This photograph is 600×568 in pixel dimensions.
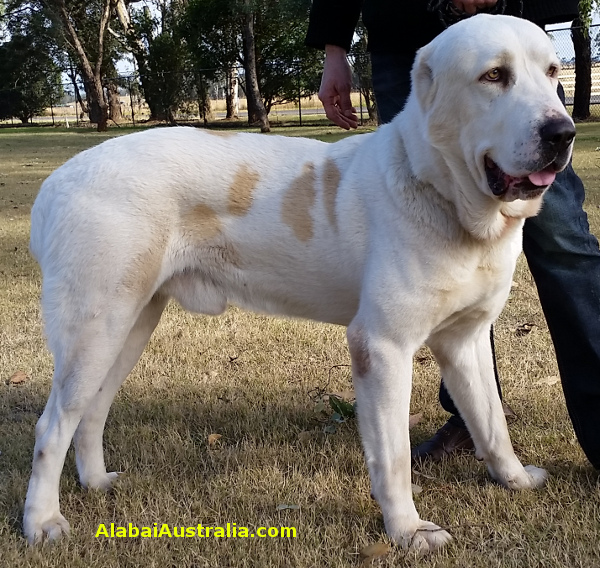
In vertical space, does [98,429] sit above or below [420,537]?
above

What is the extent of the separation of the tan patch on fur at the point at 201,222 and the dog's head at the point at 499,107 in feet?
2.81

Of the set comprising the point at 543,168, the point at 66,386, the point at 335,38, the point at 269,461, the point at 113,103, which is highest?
the point at 335,38

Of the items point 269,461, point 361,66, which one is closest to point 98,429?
point 269,461

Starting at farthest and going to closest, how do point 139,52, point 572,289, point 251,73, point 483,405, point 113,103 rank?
point 113,103, point 139,52, point 251,73, point 483,405, point 572,289

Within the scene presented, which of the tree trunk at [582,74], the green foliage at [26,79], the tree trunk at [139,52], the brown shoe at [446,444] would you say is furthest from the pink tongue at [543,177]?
the green foliage at [26,79]

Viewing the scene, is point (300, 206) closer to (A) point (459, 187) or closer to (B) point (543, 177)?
(A) point (459, 187)

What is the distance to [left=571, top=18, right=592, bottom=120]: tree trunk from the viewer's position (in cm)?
1955

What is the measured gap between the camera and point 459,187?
7.87 ft

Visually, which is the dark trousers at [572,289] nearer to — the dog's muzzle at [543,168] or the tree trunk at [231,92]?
the dog's muzzle at [543,168]

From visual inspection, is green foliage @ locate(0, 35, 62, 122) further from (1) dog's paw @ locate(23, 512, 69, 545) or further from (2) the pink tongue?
(2) the pink tongue

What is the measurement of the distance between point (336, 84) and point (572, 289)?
134 centimetres

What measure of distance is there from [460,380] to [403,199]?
2.65ft

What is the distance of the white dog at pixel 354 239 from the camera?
2.25 m

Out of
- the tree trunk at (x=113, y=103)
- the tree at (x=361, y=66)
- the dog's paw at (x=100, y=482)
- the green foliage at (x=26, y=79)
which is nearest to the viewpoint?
the dog's paw at (x=100, y=482)
